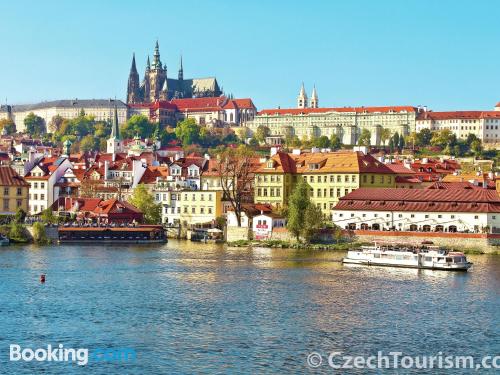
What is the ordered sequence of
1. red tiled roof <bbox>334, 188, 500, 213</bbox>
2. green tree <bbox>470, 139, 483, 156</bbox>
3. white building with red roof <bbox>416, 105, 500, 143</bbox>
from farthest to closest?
white building with red roof <bbox>416, 105, 500, 143</bbox> → green tree <bbox>470, 139, 483, 156</bbox> → red tiled roof <bbox>334, 188, 500, 213</bbox>

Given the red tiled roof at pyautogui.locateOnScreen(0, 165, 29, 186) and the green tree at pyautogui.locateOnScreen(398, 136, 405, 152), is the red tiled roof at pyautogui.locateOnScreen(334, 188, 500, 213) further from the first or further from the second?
the green tree at pyautogui.locateOnScreen(398, 136, 405, 152)

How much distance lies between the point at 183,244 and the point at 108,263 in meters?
16.6

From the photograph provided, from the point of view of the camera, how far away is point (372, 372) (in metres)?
31.3

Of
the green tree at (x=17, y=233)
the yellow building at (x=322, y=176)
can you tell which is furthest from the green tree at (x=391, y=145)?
the green tree at (x=17, y=233)

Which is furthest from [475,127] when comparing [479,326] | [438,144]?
[479,326]

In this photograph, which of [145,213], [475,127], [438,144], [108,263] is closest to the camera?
[108,263]

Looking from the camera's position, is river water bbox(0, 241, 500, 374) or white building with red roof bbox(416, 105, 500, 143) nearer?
river water bbox(0, 241, 500, 374)

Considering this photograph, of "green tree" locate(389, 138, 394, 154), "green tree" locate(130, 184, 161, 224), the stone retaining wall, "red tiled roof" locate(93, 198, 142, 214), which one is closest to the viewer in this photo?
the stone retaining wall

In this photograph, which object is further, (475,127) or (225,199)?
(475,127)

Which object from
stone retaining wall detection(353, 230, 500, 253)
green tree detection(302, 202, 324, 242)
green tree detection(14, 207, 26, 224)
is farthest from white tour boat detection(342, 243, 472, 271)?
green tree detection(14, 207, 26, 224)

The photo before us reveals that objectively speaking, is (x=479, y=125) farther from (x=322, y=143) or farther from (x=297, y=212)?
(x=297, y=212)

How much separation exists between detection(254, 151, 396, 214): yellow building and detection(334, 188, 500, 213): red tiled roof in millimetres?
7543

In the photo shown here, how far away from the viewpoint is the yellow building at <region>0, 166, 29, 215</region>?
278ft

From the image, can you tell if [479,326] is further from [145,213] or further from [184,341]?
[145,213]
